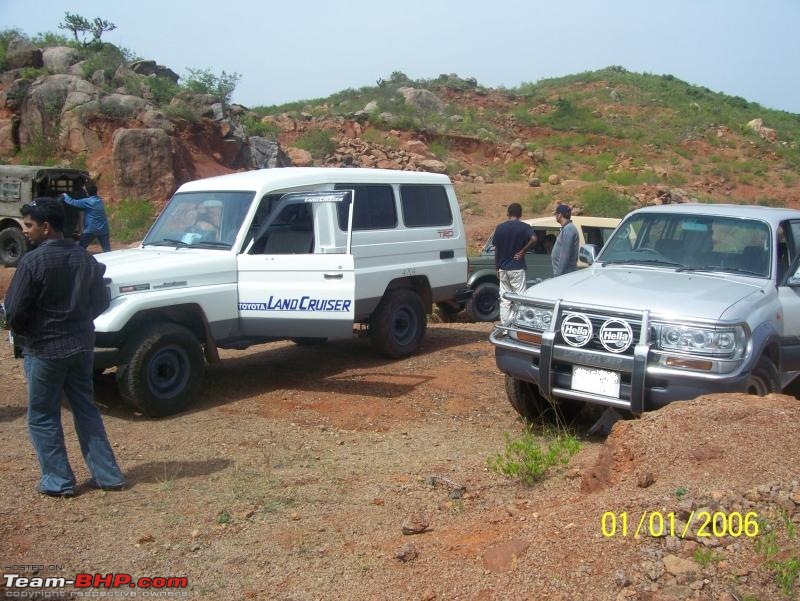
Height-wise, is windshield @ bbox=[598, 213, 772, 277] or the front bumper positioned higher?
windshield @ bbox=[598, 213, 772, 277]

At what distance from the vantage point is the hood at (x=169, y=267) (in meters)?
6.56

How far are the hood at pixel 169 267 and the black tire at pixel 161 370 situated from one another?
16.0 inches

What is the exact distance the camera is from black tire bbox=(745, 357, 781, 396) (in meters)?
5.35

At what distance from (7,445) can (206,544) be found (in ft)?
8.50

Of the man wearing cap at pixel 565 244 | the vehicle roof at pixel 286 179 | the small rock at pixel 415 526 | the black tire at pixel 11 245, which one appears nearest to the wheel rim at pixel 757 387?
the small rock at pixel 415 526

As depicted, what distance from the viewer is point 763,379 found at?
5.45m

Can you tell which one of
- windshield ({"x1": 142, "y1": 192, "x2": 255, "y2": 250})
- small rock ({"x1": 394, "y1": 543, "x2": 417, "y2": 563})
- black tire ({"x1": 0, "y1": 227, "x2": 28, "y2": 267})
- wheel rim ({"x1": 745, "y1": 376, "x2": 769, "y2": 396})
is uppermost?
windshield ({"x1": 142, "y1": 192, "x2": 255, "y2": 250})

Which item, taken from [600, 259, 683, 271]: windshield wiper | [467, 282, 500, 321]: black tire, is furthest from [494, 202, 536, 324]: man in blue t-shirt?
[600, 259, 683, 271]: windshield wiper

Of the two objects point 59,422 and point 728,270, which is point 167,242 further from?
point 728,270

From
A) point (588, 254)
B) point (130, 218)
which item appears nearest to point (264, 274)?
point (588, 254)

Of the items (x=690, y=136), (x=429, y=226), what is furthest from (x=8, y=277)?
(x=690, y=136)

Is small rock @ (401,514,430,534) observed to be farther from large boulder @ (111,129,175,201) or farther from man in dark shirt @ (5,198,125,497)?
large boulder @ (111,129,175,201)

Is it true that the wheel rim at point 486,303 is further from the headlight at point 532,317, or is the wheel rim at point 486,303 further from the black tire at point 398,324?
the headlight at point 532,317
